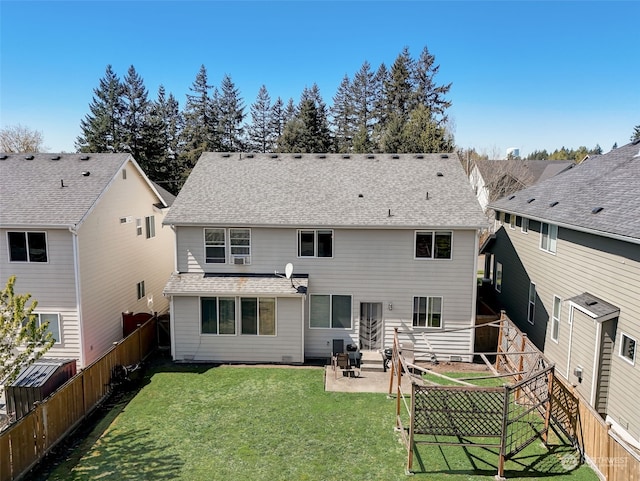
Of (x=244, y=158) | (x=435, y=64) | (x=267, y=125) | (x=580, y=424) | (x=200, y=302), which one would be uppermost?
(x=435, y=64)

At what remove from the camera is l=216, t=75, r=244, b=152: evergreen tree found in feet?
153

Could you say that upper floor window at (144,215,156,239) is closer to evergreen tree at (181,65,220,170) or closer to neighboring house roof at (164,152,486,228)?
neighboring house roof at (164,152,486,228)

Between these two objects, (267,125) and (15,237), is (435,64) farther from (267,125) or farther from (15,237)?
(15,237)

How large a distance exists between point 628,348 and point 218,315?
40.0 feet

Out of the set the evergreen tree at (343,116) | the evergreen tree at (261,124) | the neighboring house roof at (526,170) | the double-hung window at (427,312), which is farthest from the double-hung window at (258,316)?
the evergreen tree at (261,124)

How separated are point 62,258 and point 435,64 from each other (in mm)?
42425

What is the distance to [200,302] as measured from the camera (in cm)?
1453

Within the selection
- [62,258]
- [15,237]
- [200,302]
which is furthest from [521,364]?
[15,237]

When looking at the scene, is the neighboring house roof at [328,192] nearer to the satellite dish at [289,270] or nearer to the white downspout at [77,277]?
the satellite dish at [289,270]

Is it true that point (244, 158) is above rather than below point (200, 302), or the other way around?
above

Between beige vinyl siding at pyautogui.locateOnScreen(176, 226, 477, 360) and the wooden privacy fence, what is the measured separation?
4.88 metres

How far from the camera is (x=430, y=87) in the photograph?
144 feet

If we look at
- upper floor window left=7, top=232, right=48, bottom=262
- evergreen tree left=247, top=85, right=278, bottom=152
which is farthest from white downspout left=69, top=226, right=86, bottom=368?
evergreen tree left=247, top=85, right=278, bottom=152

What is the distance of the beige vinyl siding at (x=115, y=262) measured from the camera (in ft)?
47.1
